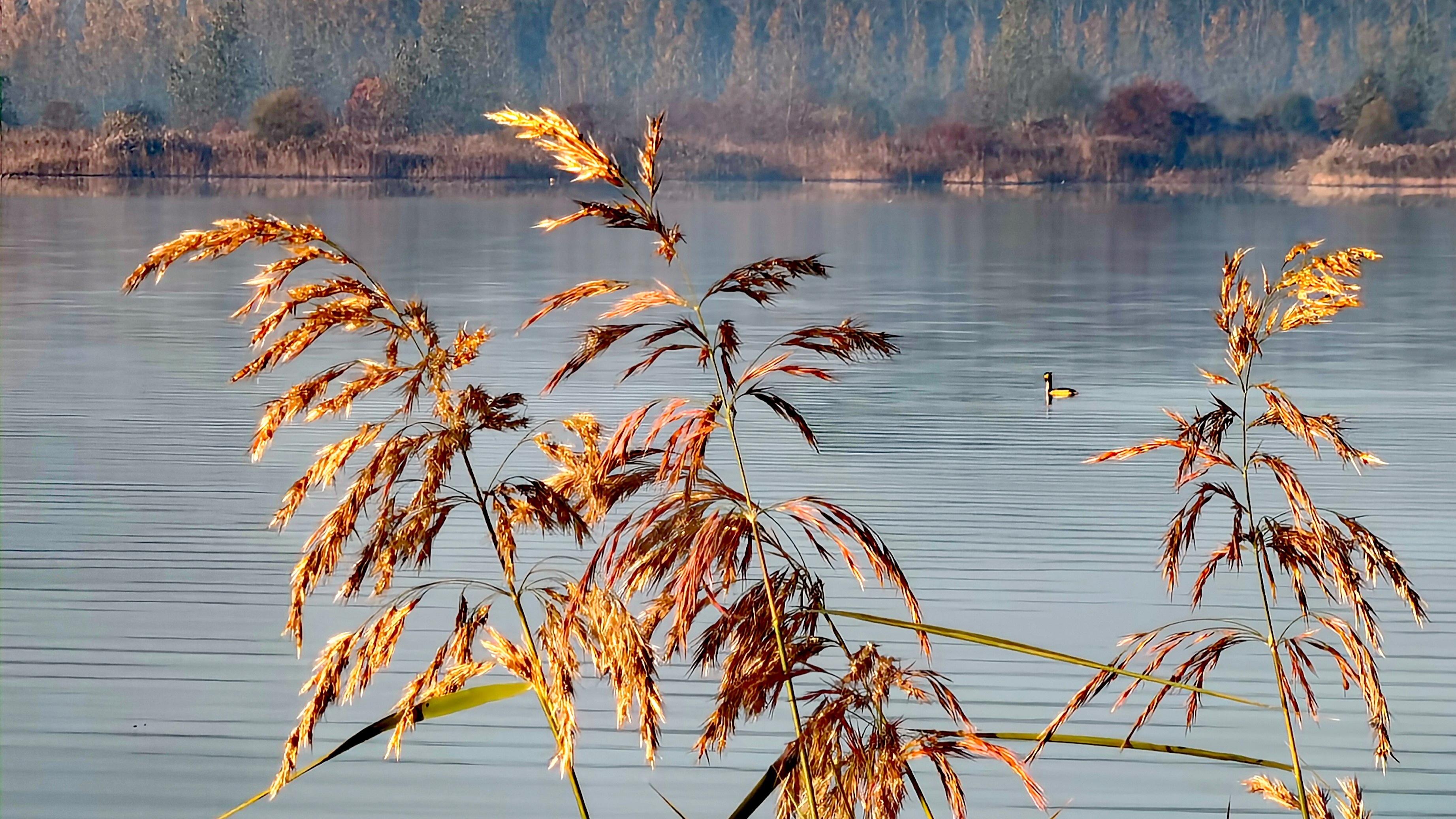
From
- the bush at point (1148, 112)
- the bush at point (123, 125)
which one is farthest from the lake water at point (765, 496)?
the bush at point (1148, 112)

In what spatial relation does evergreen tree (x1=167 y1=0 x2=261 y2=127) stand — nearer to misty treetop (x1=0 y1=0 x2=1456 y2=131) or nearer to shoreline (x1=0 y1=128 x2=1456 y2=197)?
misty treetop (x1=0 y1=0 x2=1456 y2=131)

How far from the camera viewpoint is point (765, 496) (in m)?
7.57

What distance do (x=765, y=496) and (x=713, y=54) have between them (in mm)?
95705

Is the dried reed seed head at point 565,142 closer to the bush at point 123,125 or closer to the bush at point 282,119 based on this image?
the bush at point 123,125

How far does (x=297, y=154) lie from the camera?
50125 millimetres

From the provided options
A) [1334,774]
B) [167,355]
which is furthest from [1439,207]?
[1334,774]

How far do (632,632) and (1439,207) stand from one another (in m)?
37.0

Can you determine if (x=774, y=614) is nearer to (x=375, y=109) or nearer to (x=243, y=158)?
(x=243, y=158)

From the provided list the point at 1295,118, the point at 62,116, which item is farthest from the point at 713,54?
the point at 1295,118

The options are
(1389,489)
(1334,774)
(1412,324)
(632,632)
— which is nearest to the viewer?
(632,632)

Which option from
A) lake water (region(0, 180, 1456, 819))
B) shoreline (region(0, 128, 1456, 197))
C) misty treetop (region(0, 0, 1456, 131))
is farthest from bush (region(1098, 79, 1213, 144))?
lake water (region(0, 180, 1456, 819))

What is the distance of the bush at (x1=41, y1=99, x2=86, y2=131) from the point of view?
66312 millimetres

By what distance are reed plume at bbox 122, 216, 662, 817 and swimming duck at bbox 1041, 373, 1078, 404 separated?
28.3ft

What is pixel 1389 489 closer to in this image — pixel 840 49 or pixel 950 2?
pixel 840 49
